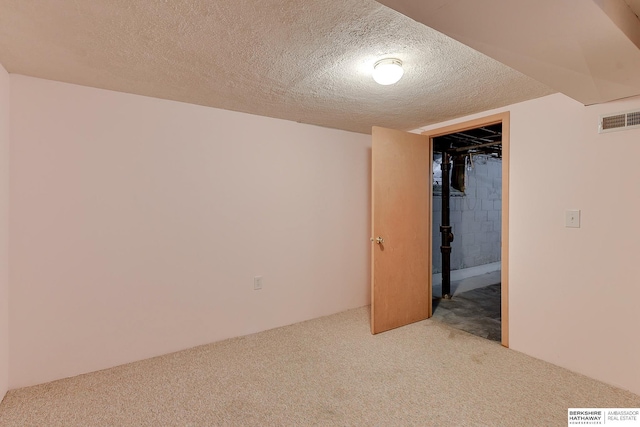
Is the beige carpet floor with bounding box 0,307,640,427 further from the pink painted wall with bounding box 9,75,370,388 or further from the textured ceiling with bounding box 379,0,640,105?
the textured ceiling with bounding box 379,0,640,105

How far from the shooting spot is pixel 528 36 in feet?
3.84

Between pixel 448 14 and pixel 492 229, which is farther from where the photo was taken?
pixel 492 229

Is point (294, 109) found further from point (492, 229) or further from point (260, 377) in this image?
point (492, 229)

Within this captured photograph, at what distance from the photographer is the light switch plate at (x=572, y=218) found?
214 cm

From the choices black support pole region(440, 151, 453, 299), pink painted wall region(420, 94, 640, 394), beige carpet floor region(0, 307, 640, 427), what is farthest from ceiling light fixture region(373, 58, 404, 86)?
black support pole region(440, 151, 453, 299)

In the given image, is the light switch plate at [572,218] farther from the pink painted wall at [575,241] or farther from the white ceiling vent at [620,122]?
the white ceiling vent at [620,122]

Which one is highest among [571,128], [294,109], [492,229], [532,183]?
[294,109]

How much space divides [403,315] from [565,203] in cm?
168

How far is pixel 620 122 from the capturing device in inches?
76.7

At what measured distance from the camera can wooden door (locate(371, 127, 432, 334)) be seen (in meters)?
2.83

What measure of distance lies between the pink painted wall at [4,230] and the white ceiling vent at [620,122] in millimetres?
3782

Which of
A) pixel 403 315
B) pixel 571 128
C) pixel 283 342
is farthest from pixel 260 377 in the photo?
pixel 571 128

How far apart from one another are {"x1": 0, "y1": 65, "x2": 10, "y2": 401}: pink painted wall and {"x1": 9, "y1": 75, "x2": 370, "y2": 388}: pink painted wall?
0.15 ft

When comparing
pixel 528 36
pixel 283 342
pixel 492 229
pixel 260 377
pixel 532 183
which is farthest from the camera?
pixel 492 229
